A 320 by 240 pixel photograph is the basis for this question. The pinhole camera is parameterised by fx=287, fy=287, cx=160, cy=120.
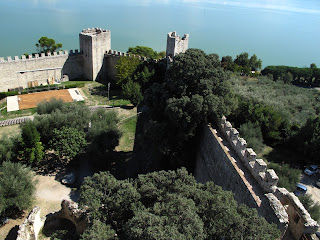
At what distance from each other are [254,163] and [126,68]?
14689mm

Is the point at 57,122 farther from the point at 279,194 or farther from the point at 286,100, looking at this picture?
the point at 286,100

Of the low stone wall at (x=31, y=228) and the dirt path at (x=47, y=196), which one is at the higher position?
the low stone wall at (x=31, y=228)

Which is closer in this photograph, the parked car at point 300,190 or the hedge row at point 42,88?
the parked car at point 300,190

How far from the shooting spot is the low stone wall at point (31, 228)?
8.56m

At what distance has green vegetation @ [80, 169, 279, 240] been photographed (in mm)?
5352

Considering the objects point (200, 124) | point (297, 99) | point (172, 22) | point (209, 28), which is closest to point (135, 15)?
point (172, 22)

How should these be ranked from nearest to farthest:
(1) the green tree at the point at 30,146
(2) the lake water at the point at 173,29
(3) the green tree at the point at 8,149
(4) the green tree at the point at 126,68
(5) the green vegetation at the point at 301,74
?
(3) the green tree at the point at 8,149, (1) the green tree at the point at 30,146, (4) the green tree at the point at 126,68, (5) the green vegetation at the point at 301,74, (2) the lake water at the point at 173,29

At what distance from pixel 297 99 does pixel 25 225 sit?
16845mm

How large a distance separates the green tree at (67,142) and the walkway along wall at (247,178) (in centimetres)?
533

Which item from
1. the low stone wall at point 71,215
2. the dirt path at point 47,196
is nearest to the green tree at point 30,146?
the dirt path at point 47,196

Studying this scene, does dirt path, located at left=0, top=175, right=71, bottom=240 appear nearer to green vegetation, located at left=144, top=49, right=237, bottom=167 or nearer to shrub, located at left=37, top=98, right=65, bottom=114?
shrub, located at left=37, top=98, right=65, bottom=114

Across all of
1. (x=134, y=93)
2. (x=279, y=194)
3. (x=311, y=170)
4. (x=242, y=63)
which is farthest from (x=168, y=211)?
(x=242, y=63)

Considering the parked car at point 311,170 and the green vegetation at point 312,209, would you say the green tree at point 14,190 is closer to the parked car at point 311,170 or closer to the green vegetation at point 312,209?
the green vegetation at point 312,209

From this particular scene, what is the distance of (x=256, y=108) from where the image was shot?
14.0m
